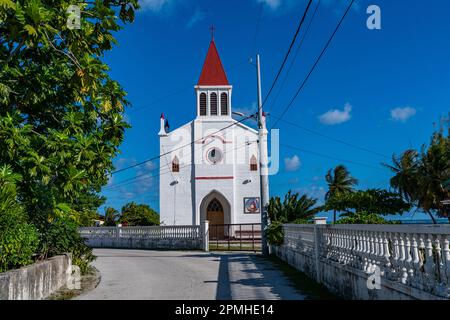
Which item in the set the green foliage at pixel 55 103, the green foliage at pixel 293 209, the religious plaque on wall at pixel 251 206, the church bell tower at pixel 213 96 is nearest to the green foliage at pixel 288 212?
the green foliage at pixel 293 209

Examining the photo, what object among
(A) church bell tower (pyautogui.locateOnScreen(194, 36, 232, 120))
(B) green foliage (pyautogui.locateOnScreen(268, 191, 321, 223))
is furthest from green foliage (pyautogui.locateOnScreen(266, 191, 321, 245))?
(A) church bell tower (pyautogui.locateOnScreen(194, 36, 232, 120))

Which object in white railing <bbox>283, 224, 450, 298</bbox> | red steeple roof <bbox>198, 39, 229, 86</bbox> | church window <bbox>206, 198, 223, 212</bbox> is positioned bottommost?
white railing <bbox>283, 224, 450, 298</bbox>

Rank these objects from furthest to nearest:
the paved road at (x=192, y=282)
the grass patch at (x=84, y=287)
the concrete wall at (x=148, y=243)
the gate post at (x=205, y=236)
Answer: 1. the concrete wall at (x=148, y=243)
2. the gate post at (x=205, y=236)
3. the paved road at (x=192, y=282)
4. the grass patch at (x=84, y=287)

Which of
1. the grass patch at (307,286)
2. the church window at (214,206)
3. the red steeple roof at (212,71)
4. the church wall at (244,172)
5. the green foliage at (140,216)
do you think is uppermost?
the red steeple roof at (212,71)

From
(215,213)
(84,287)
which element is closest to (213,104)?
(215,213)

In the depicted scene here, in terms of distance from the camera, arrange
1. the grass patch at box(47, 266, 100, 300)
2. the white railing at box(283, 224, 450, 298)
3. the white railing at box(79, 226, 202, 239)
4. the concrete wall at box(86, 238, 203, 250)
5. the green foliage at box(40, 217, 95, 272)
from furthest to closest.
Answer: the white railing at box(79, 226, 202, 239) → the concrete wall at box(86, 238, 203, 250) → the green foliage at box(40, 217, 95, 272) → the grass patch at box(47, 266, 100, 300) → the white railing at box(283, 224, 450, 298)

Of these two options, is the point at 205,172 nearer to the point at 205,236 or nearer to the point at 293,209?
the point at 205,236

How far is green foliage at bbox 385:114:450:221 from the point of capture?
3759 cm

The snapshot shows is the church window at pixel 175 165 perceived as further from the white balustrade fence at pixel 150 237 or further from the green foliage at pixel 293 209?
the green foliage at pixel 293 209

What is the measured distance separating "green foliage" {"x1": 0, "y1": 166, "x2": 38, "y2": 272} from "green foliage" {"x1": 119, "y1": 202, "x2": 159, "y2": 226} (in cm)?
2763

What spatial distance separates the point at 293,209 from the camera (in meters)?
18.5

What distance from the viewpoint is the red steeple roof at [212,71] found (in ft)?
129

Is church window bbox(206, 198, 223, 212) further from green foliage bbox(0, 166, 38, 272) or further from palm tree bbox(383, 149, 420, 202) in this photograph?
green foliage bbox(0, 166, 38, 272)

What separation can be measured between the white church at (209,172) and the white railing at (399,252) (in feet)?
88.1
